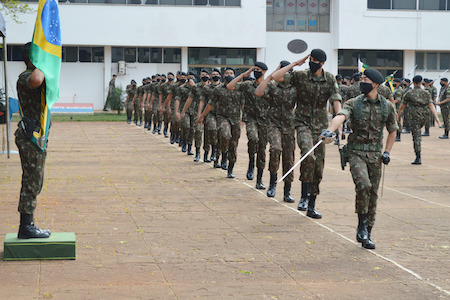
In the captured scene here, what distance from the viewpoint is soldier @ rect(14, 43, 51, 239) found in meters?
7.32

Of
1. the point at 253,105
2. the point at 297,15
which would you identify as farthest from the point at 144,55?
the point at 253,105

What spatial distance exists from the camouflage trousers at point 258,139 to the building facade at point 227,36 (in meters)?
32.2

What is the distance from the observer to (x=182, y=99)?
20.8 meters

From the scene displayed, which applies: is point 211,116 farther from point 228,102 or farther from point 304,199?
point 304,199

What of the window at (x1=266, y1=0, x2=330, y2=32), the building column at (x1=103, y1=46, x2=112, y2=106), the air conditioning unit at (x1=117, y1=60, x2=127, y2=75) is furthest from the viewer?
the window at (x1=266, y1=0, x2=330, y2=32)

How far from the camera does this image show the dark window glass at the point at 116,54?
46062 mm

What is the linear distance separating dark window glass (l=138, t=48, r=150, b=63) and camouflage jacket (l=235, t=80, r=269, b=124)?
33666 mm

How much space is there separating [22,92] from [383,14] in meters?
41.7

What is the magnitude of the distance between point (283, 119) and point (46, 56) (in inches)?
189

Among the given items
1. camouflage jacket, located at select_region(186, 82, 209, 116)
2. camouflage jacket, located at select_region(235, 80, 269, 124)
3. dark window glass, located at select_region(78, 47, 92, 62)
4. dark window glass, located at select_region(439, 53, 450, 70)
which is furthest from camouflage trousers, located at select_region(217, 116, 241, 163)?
dark window glass, located at select_region(439, 53, 450, 70)

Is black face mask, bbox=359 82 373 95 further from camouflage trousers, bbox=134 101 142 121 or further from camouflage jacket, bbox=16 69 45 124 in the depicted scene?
camouflage trousers, bbox=134 101 142 121

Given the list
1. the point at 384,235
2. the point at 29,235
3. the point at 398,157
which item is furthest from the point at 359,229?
the point at 398,157

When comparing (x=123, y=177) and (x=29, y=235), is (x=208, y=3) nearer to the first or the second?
(x=123, y=177)

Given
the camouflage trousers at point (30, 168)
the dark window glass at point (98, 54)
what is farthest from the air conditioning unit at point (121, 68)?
the camouflage trousers at point (30, 168)
